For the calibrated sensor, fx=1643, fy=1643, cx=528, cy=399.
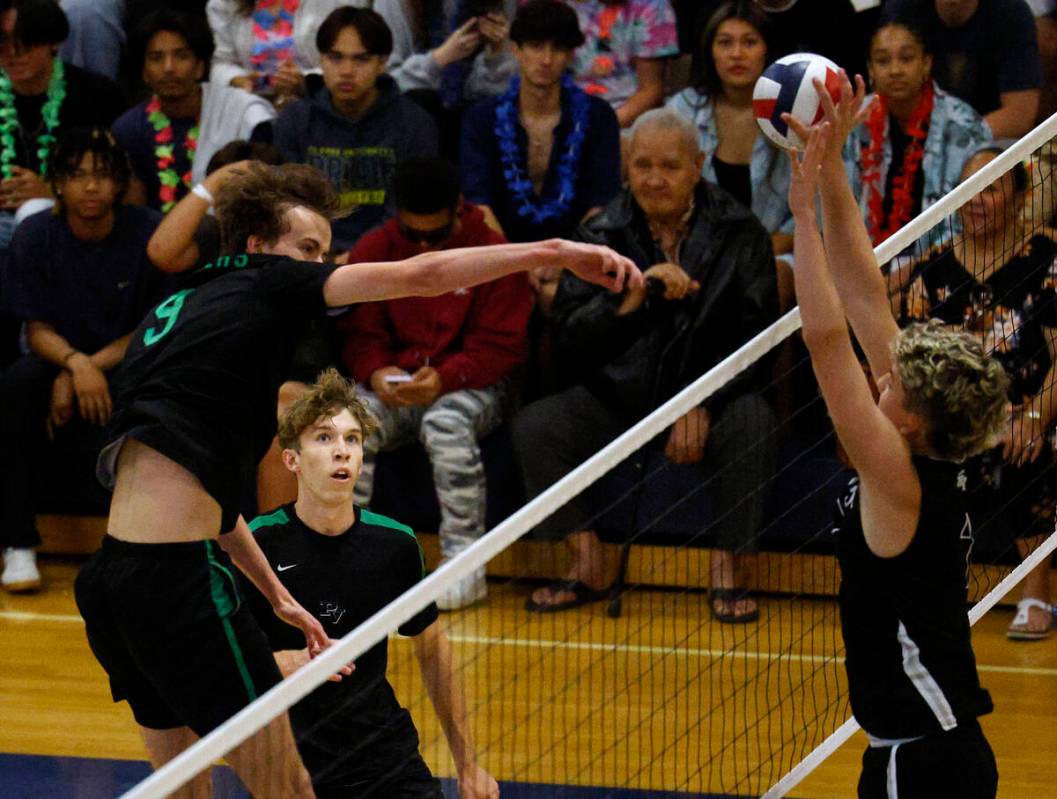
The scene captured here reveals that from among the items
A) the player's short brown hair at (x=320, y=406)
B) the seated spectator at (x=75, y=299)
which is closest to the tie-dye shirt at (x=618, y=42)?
the seated spectator at (x=75, y=299)

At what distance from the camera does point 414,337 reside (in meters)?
7.12

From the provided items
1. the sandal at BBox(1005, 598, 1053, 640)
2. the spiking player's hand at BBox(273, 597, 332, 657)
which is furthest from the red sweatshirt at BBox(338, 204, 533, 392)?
the spiking player's hand at BBox(273, 597, 332, 657)

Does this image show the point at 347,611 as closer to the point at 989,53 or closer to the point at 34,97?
the point at 989,53

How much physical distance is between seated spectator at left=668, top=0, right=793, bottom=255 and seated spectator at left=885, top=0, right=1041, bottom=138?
632mm

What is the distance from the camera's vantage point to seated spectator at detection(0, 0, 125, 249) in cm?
793

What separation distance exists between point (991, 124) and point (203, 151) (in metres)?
3.65

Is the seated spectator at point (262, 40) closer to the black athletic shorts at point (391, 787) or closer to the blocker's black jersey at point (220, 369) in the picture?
the blocker's black jersey at point (220, 369)

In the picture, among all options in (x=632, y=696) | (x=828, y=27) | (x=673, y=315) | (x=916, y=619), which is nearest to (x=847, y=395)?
(x=916, y=619)

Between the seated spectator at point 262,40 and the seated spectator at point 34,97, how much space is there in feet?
2.06

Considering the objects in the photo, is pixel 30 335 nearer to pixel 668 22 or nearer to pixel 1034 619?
pixel 668 22

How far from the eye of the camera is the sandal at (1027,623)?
21.0ft

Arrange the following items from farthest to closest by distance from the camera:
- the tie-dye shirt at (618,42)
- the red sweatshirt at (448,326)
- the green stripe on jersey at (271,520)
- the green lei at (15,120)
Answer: the green lei at (15,120), the tie-dye shirt at (618,42), the red sweatshirt at (448,326), the green stripe on jersey at (271,520)

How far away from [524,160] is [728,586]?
2279 millimetres

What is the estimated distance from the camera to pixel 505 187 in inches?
296
